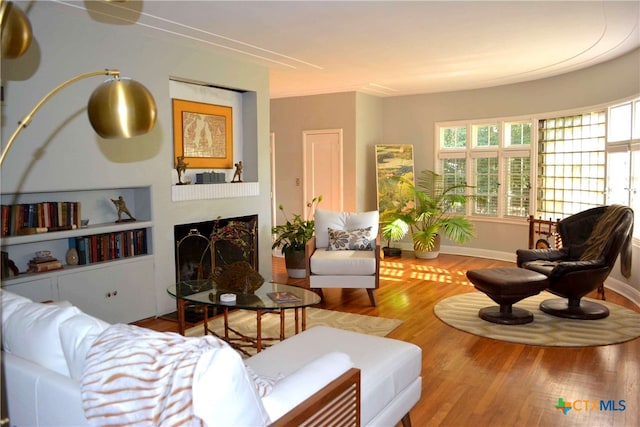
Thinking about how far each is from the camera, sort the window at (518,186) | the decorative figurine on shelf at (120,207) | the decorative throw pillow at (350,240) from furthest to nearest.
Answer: the window at (518,186)
the decorative throw pillow at (350,240)
the decorative figurine on shelf at (120,207)

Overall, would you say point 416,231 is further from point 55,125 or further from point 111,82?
point 111,82

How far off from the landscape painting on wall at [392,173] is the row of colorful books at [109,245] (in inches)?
163

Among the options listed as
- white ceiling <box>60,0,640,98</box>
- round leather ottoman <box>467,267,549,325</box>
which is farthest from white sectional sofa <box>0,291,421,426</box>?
round leather ottoman <box>467,267,549,325</box>

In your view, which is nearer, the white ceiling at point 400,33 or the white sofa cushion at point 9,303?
the white sofa cushion at point 9,303

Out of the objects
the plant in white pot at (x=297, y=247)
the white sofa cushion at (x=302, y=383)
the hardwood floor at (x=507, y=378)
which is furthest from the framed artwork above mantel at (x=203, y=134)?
the white sofa cushion at (x=302, y=383)

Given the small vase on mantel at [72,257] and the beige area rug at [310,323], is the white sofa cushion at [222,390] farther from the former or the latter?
the small vase on mantel at [72,257]

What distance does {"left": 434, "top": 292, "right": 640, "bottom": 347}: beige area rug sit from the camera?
4.07m

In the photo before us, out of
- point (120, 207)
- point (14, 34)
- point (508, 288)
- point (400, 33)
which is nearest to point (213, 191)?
point (120, 207)

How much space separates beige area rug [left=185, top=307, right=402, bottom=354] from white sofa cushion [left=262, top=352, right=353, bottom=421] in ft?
7.59

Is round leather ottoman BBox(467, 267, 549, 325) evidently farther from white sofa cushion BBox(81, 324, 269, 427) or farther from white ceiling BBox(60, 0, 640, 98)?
white sofa cushion BBox(81, 324, 269, 427)

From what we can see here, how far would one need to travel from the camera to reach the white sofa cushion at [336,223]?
5672 millimetres

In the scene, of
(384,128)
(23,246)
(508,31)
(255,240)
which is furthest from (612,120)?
(23,246)

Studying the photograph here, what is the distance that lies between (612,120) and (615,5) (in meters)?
2.34

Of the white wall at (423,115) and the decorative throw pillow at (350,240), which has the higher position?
the white wall at (423,115)
